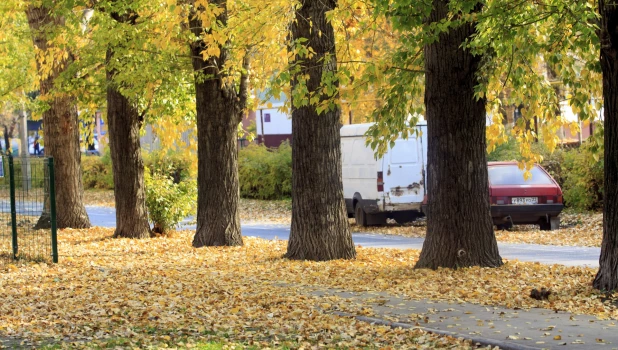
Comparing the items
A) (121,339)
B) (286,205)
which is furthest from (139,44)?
(286,205)

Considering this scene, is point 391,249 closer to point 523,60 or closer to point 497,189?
point 497,189

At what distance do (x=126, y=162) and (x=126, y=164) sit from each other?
4cm

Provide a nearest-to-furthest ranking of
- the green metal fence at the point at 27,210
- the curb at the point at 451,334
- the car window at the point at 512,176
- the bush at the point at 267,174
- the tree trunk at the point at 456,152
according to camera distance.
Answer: the curb at the point at 451,334, the tree trunk at the point at 456,152, the green metal fence at the point at 27,210, the car window at the point at 512,176, the bush at the point at 267,174

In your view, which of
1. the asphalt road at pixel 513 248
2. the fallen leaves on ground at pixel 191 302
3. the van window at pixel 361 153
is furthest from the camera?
→ the van window at pixel 361 153

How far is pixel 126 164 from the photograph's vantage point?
1978 centimetres

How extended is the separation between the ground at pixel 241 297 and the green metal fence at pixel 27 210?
2.04 feet

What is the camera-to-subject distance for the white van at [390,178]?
2320cm

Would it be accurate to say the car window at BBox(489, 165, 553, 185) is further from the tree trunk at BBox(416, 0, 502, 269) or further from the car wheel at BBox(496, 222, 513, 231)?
the tree trunk at BBox(416, 0, 502, 269)

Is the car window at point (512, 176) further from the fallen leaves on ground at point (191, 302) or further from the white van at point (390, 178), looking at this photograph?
the fallen leaves on ground at point (191, 302)

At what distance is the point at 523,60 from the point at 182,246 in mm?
8456

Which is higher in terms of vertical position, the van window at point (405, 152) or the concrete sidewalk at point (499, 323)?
the van window at point (405, 152)

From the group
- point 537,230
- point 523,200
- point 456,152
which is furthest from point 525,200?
point 456,152

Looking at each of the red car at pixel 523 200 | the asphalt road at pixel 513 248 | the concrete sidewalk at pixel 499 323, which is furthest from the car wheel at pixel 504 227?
the concrete sidewalk at pixel 499 323

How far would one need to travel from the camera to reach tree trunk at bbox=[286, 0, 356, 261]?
47.3 feet
